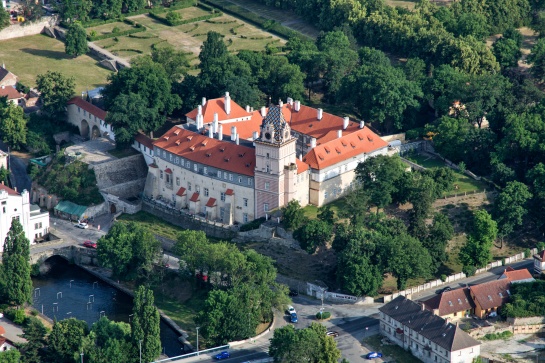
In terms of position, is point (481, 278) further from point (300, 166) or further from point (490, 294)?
point (300, 166)

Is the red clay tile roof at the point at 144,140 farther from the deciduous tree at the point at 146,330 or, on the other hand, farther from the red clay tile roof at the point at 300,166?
the deciduous tree at the point at 146,330

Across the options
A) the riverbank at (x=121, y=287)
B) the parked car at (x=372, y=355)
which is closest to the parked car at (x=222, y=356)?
the riverbank at (x=121, y=287)

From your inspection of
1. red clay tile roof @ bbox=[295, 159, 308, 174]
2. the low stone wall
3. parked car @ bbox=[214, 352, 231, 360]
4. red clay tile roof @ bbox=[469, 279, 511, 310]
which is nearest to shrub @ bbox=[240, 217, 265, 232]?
the low stone wall

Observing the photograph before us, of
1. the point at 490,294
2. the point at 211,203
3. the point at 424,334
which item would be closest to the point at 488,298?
the point at 490,294

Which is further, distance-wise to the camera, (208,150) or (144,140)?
(144,140)

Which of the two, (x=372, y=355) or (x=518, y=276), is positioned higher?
(x=518, y=276)

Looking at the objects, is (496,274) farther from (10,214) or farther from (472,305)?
(10,214)
